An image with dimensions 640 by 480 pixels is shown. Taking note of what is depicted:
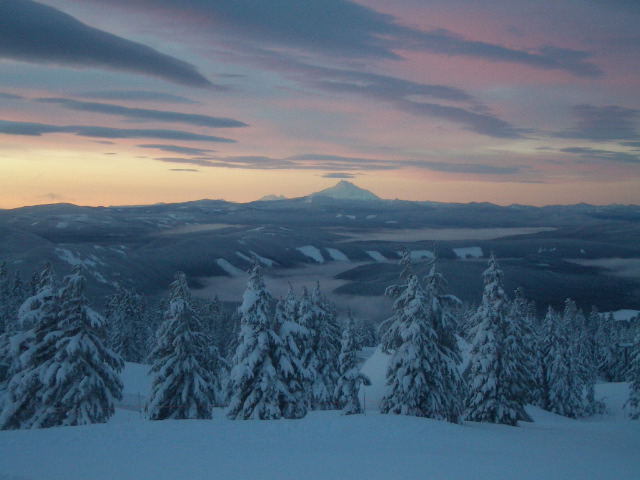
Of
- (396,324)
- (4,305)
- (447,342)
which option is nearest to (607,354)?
(447,342)

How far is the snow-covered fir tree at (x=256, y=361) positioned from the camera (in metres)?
22.2

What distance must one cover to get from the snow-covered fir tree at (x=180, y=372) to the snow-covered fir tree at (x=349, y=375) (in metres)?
8.46

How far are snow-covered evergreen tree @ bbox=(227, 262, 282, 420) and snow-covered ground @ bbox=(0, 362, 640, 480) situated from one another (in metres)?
4.71

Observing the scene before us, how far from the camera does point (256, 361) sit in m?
22.3

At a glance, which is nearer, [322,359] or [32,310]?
[32,310]

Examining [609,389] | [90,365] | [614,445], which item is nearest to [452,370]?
[614,445]

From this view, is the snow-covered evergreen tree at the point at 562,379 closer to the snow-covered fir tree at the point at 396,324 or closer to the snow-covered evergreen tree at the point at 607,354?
the snow-covered fir tree at the point at 396,324

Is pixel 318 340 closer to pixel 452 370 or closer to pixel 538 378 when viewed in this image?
pixel 452 370

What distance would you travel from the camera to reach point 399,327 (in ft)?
76.5

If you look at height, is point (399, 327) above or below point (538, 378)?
above

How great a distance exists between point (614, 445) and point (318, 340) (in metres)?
17.2

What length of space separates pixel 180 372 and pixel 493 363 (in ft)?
55.1

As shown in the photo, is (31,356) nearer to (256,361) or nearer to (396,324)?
(256,361)

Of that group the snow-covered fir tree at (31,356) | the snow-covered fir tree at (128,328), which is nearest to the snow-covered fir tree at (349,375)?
the snow-covered fir tree at (31,356)
